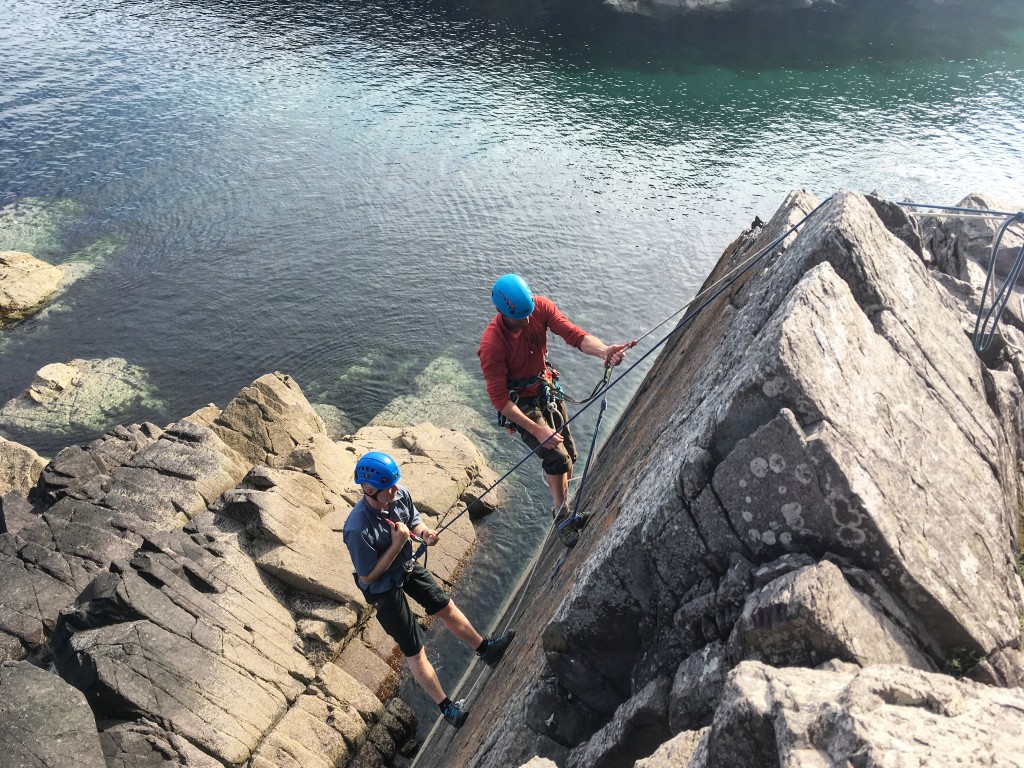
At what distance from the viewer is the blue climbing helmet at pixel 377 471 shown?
31.4ft

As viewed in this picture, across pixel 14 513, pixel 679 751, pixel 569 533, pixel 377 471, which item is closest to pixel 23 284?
pixel 14 513

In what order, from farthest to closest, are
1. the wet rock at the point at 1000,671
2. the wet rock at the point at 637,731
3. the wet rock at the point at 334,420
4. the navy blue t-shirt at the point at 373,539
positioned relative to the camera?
1. the wet rock at the point at 334,420
2. the navy blue t-shirt at the point at 373,539
3. the wet rock at the point at 637,731
4. the wet rock at the point at 1000,671

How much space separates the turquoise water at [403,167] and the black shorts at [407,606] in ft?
14.0

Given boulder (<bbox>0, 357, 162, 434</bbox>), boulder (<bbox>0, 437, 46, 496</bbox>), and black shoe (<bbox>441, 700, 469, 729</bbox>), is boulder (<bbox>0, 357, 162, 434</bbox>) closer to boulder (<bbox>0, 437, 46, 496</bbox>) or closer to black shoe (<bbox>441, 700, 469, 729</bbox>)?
boulder (<bbox>0, 437, 46, 496</bbox>)

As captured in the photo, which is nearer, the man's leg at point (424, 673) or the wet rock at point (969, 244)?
the man's leg at point (424, 673)

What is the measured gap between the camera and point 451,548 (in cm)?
1758

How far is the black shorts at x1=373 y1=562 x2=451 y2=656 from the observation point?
34.9 ft

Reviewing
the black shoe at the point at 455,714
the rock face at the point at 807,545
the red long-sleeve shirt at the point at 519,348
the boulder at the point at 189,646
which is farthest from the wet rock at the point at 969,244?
the boulder at the point at 189,646

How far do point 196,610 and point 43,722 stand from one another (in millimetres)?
2941

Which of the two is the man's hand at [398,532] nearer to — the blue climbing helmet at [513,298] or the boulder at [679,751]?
the blue climbing helmet at [513,298]

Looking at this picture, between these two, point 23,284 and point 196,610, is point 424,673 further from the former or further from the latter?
point 23,284

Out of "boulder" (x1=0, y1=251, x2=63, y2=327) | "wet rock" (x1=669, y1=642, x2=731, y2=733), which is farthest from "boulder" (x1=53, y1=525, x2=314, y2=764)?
"boulder" (x1=0, y1=251, x2=63, y2=327)

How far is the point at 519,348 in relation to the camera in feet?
37.4

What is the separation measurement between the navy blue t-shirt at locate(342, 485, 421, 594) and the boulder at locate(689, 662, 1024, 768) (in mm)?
5750
